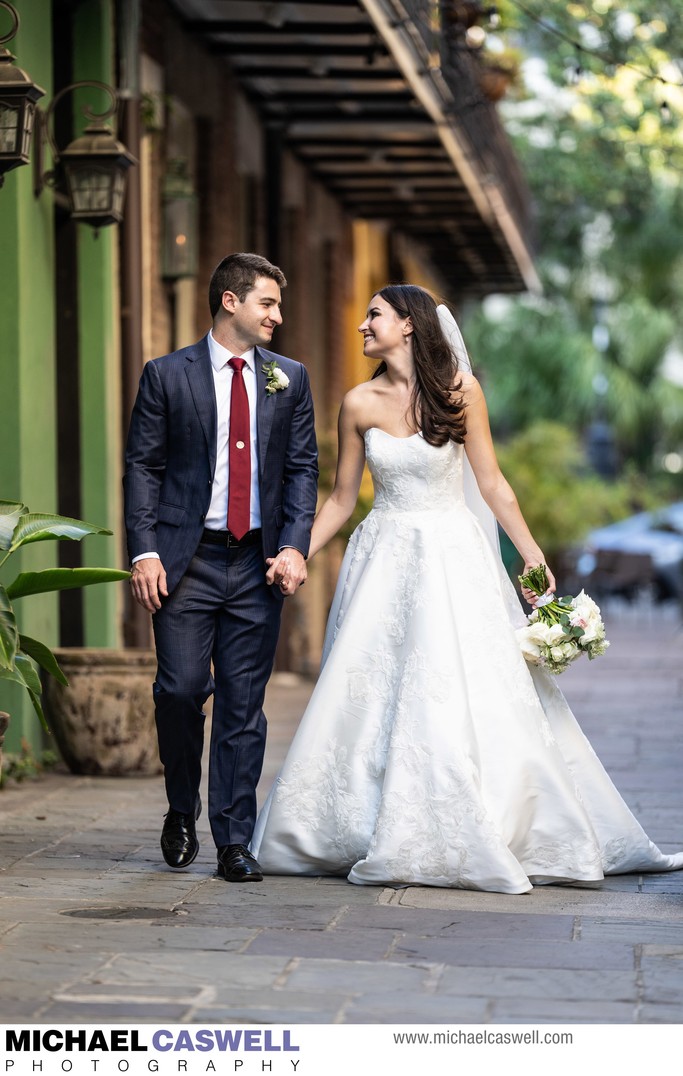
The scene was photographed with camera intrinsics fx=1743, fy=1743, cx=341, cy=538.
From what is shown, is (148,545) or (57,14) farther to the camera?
(57,14)

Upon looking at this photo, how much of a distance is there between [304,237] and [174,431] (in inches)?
360

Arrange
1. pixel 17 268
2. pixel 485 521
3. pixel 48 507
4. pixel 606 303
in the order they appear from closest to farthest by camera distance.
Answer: pixel 485 521
pixel 17 268
pixel 48 507
pixel 606 303

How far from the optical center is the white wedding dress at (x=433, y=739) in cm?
579

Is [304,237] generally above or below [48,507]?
above

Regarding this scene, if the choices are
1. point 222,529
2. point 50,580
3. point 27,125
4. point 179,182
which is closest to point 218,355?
point 222,529

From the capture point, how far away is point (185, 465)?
5.87 m

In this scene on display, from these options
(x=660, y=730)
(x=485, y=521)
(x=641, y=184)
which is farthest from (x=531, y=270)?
(x=485, y=521)

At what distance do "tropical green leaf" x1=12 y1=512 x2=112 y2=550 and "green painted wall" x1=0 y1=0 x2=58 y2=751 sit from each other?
1940 mm

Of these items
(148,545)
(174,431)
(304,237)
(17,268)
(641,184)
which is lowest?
(148,545)

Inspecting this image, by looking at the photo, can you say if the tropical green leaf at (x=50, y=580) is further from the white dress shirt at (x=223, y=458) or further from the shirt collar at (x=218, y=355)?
the shirt collar at (x=218, y=355)

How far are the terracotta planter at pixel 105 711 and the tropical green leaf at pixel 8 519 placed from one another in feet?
7.42

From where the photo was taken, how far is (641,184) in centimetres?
2481

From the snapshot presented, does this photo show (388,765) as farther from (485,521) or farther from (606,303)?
(606,303)

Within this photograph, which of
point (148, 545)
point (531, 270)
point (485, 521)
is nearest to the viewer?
point (148, 545)
